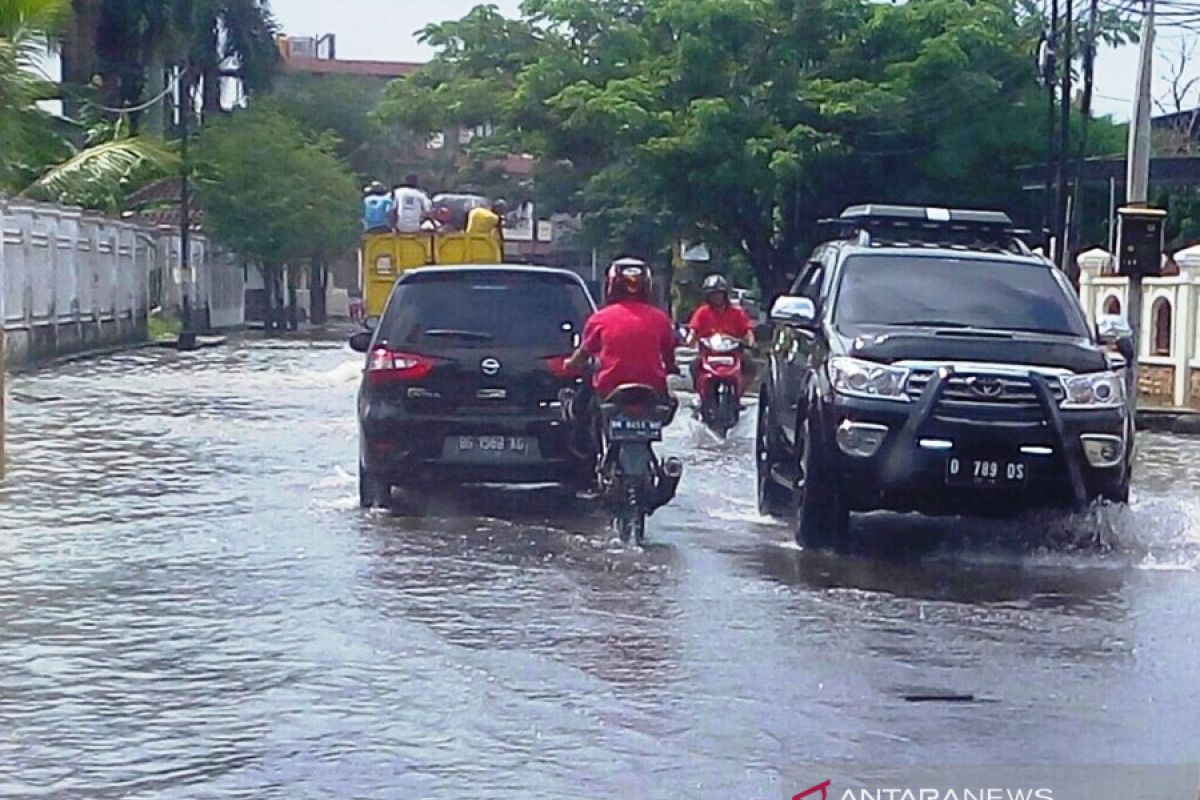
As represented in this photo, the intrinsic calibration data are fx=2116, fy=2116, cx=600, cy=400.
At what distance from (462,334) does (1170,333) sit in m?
16.5

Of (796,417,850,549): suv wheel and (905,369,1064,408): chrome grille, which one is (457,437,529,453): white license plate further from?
(905,369,1064,408): chrome grille

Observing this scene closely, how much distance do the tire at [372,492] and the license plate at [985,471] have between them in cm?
423

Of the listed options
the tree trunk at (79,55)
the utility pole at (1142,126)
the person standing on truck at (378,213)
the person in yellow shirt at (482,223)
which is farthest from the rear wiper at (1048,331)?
the tree trunk at (79,55)

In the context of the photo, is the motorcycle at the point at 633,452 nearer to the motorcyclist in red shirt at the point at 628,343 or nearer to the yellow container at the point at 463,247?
the motorcyclist in red shirt at the point at 628,343

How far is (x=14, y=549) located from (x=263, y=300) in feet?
195

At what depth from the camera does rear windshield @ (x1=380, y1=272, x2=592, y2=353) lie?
1394 centimetres

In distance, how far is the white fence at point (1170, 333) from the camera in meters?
26.8

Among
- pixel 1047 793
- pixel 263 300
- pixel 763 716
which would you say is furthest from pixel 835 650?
Result: pixel 263 300

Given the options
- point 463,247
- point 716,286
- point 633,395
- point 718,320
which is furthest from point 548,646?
point 463,247

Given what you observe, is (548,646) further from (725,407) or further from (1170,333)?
(1170,333)

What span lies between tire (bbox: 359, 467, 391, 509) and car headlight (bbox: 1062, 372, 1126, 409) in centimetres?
474

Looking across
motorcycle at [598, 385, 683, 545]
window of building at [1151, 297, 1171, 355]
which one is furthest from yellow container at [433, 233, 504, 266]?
motorcycle at [598, 385, 683, 545]

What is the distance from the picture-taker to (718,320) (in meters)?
20.7

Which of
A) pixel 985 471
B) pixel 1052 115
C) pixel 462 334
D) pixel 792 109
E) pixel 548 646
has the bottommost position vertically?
pixel 548 646
